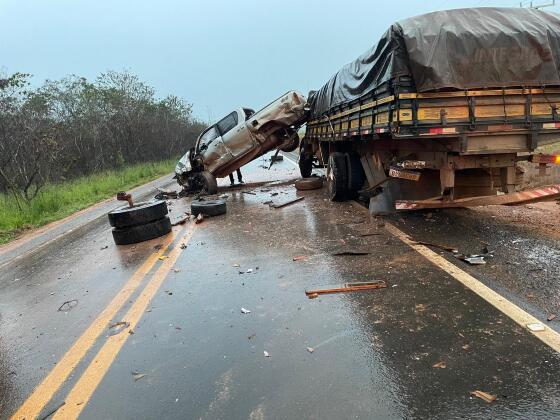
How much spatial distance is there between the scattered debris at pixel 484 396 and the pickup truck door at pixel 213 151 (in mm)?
12098

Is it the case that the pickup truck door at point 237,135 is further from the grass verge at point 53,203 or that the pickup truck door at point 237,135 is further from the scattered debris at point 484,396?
the scattered debris at point 484,396

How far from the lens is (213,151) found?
47.5 feet

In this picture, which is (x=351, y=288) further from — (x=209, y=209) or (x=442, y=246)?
(x=209, y=209)

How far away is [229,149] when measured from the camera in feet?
46.9

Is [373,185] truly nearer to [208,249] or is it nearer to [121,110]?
[208,249]

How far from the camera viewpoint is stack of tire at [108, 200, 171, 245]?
823 centimetres

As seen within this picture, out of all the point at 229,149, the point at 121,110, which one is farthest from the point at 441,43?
the point at 121,110

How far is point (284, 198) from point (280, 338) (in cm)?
832

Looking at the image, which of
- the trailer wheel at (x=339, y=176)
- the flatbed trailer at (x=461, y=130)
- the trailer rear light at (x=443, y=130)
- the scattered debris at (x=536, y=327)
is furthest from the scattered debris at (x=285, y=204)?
the scattered debris at (x=536, y=327)

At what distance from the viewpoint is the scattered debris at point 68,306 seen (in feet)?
16.7

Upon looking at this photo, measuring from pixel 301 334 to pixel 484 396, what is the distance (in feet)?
4.88

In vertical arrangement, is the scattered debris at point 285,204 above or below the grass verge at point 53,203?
below

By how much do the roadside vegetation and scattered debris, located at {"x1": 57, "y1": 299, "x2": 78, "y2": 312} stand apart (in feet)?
22.6

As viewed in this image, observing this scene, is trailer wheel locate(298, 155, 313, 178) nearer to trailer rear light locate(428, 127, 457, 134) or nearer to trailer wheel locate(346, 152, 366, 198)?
trailer wheel locate(346, 152, 366, 198)
